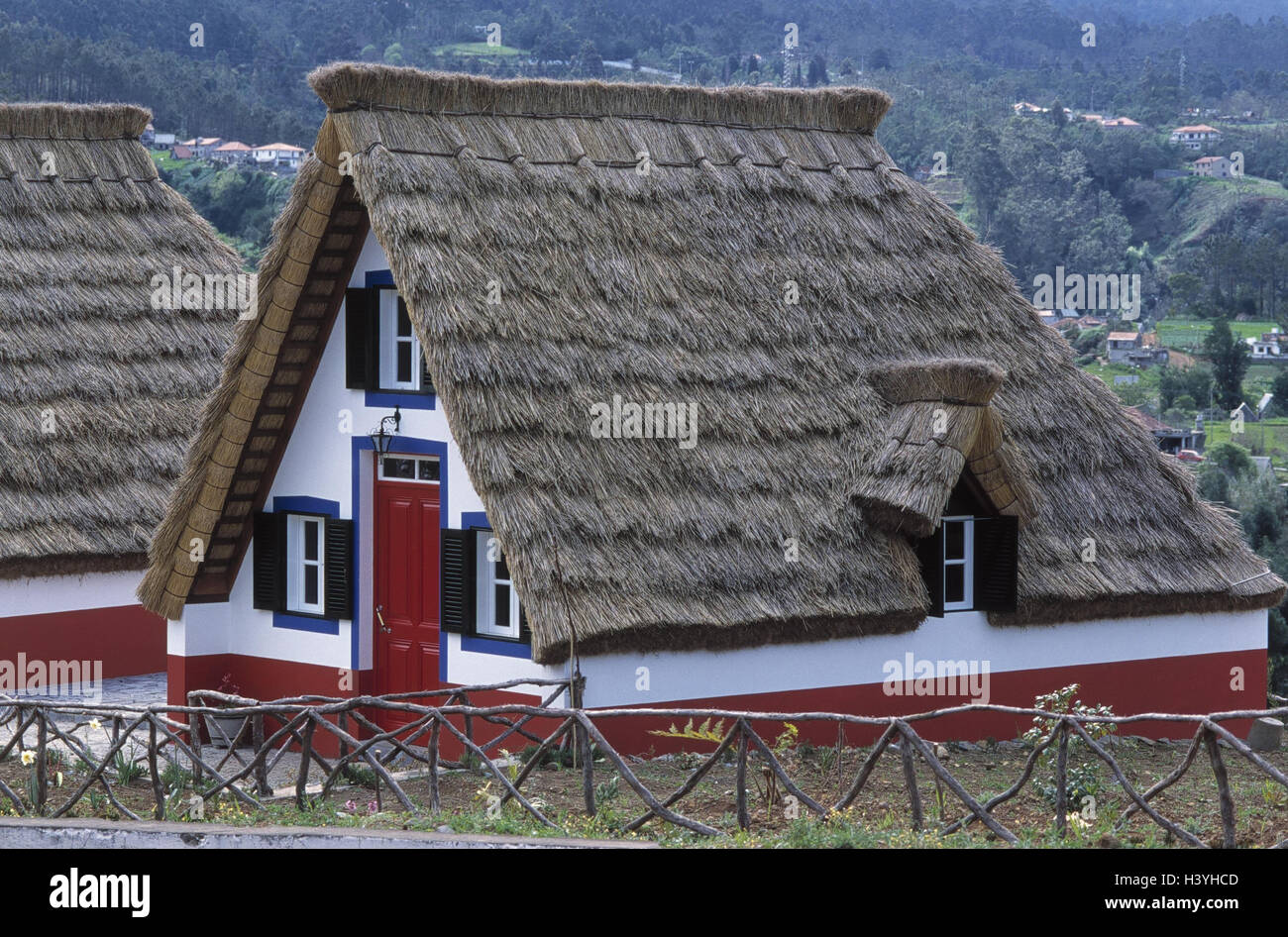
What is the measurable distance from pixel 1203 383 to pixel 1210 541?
58.6 m

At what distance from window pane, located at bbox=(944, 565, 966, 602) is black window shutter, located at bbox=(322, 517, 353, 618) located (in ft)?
18.9

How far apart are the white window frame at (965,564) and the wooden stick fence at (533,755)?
310cm

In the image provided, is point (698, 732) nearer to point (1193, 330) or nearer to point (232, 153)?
point (1193, 330)

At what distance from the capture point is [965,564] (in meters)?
18.6

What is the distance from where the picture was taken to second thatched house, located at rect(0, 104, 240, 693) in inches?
→ 867

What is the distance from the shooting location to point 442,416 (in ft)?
56.2

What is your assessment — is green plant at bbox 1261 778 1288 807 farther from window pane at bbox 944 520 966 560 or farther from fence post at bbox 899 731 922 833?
window pane at bbox 944 520 966 560

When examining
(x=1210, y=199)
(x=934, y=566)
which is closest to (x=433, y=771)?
(x=934, y=566)

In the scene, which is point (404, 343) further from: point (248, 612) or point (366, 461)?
point (248, 612)

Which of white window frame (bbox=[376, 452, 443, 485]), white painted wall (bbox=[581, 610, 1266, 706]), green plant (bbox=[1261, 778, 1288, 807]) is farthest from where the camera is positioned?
white window frame (bbox=[376, 452, 443, 485])

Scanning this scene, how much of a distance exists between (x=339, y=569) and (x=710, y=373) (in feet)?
13.1

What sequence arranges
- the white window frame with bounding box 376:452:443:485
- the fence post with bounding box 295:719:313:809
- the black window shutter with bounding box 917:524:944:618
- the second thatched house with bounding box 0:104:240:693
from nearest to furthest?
1. the fence post with bounding box 295:719:313:809
2. the white window frame with bounding box 376:452:443:485
3. the black window shutter with bounding box 917:524:944:618
4. the second thatched house with bounding box 0:104:240:693

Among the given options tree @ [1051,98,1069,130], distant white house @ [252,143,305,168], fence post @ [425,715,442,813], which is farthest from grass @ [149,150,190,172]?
fence post @ [425,715,442,813]

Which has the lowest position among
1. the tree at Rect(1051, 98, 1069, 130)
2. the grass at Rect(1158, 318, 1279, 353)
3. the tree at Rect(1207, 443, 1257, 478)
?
the tree at Rect(1207, 443, 1257, 478)
